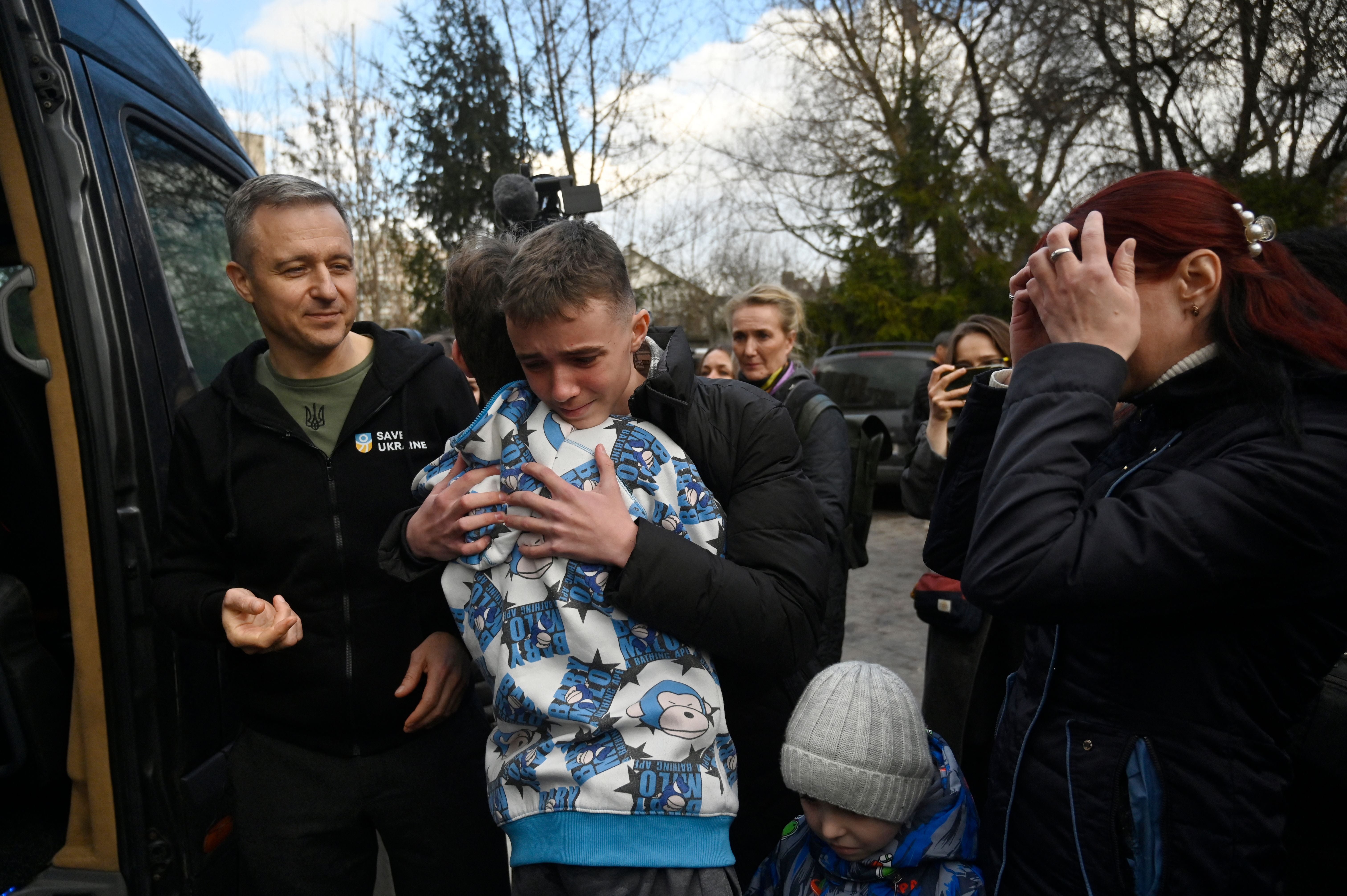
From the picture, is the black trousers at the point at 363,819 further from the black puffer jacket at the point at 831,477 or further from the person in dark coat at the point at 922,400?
the person in dark coat at the point at 922,400

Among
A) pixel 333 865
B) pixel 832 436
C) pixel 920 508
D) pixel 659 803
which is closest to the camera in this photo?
pixel 659 803

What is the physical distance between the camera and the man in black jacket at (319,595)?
6.40ft

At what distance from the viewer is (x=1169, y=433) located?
1.50 metres

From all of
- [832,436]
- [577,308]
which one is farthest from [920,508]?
[577,308]

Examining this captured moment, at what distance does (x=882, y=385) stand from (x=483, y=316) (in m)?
9.36

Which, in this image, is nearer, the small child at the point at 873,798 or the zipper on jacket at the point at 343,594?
the small child at the point at 873,798

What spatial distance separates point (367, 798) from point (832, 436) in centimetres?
228

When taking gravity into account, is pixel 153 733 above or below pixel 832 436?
below

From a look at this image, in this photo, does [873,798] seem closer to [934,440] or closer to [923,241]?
[934,440]

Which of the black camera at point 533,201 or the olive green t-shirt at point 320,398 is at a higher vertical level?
the black camera at point 533,201

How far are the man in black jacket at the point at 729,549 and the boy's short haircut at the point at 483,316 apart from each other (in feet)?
1.15

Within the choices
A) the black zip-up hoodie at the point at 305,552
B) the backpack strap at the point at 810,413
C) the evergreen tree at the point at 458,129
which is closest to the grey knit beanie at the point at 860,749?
the black zip-up hoodie at the point at 305,552

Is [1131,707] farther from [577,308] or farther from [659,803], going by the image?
[577,308]

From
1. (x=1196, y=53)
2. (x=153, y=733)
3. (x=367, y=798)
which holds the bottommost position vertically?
(x=367, y=798)
